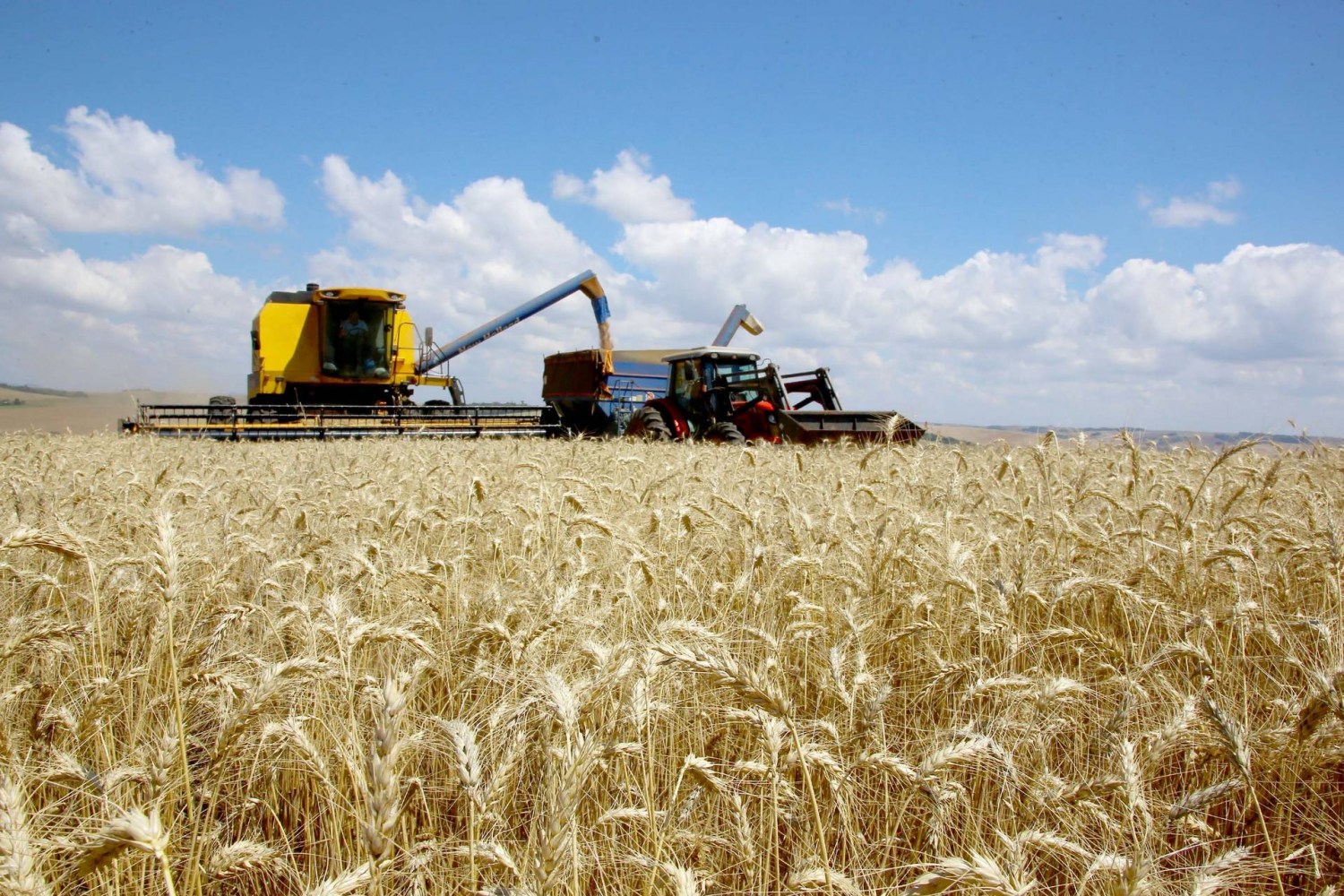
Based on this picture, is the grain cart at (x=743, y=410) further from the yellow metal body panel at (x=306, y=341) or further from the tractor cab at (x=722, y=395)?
the yellow metal body panel at (x=306, y=341)

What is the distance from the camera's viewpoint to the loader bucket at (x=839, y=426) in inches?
403

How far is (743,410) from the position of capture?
1184 centimetres

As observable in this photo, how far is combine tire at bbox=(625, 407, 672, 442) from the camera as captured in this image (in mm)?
12406

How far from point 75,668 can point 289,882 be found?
1084mm

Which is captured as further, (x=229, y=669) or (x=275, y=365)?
(x=275, y=365)

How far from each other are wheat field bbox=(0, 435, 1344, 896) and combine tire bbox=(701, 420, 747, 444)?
294 inches

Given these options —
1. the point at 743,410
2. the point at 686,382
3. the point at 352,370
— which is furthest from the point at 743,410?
the point at 352,370

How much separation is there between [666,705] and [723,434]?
9801mm

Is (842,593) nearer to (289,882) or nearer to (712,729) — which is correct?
(712,729)

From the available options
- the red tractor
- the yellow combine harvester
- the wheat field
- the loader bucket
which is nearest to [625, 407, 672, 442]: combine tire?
the red tractor

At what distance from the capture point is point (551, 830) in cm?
91

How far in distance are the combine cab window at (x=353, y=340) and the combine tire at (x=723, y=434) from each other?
333 inches

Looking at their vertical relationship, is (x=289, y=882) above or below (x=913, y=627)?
below

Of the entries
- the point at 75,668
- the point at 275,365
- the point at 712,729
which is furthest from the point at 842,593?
the point at 275,365
